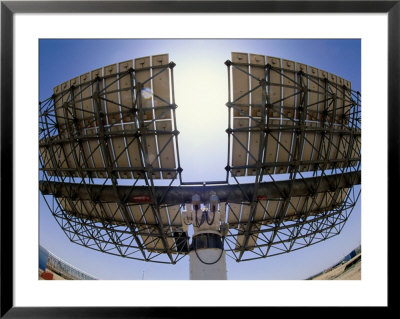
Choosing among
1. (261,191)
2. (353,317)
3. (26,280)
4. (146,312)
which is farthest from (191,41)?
(353,317)

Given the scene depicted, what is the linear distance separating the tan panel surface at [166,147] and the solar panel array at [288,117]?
5.94 ft

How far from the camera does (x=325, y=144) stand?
32.8 feet

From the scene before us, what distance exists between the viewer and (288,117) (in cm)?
848

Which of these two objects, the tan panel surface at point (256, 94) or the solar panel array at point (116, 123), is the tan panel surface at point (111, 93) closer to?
the solar panel array at point (116, 123)

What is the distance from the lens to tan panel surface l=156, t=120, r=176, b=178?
854cm

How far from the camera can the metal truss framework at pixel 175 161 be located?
8.42 metres

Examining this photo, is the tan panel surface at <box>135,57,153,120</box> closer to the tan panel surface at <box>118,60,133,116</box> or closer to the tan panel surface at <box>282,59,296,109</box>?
the tan panel surface at <box>118,60,133,116</box>

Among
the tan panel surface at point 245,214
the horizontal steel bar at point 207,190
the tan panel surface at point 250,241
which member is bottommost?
the tan panel surface at point 250,241

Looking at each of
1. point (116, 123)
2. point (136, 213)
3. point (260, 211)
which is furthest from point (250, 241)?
point (116, 123)

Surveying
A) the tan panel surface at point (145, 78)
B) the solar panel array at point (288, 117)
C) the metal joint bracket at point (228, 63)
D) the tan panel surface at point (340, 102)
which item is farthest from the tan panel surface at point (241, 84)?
the tan panel surface at point (340, 102)

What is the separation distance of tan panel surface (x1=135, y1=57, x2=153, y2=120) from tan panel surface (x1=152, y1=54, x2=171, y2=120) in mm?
138

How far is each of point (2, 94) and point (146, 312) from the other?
5.35 m

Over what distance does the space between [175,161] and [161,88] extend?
221 cm

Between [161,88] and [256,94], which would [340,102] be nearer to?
[256,94]
